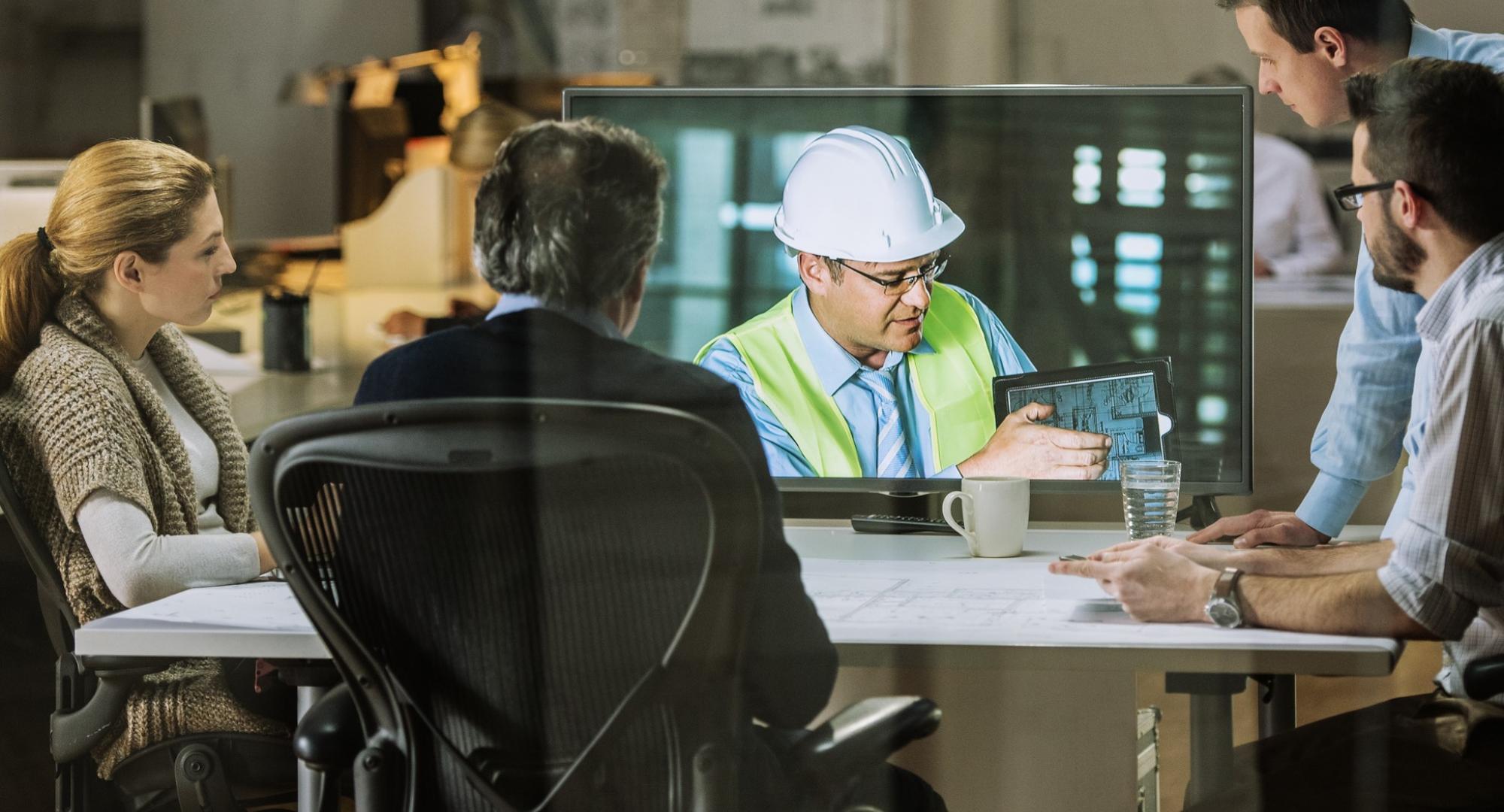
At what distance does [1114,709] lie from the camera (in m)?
1.44

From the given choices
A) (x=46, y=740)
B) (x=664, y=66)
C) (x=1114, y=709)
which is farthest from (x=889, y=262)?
(x=46, y=740)

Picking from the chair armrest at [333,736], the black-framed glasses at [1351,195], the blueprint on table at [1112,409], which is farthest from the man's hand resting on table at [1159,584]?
the chair armrest at [333,736]

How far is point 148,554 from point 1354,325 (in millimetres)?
1182

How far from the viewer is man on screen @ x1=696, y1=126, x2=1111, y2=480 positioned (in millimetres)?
1402

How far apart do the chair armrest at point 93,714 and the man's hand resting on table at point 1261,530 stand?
1063 mm

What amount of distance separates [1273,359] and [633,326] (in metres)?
0.67

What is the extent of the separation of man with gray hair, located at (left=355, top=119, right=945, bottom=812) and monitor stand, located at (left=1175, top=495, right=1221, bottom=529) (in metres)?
0.43

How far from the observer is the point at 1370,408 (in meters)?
1.34

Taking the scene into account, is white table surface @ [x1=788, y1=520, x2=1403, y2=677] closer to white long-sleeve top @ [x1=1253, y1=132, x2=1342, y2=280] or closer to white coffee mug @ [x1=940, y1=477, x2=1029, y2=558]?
white coffee mug @ [x1=940, y1=477, x2=1029, y2=558]

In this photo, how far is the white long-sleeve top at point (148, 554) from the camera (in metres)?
1.44

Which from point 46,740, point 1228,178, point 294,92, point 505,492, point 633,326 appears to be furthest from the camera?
point 46,740

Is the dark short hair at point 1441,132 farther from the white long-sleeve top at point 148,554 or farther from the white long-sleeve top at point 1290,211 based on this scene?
the white long-sleeve top at point 148,554

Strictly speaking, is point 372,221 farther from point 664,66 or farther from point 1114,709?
point 1114,709

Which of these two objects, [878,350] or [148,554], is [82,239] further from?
[878,350]
